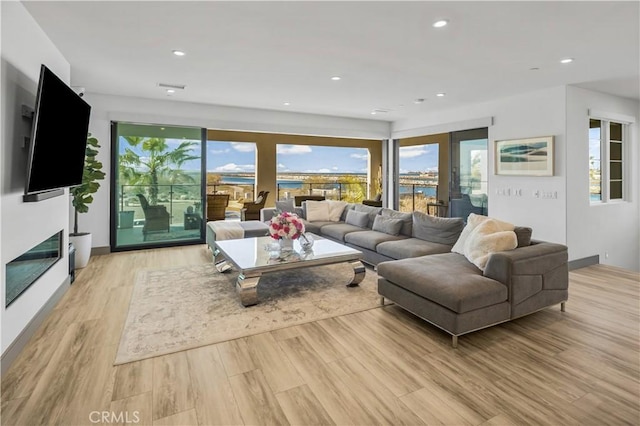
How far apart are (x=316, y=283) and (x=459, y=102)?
13.8ft

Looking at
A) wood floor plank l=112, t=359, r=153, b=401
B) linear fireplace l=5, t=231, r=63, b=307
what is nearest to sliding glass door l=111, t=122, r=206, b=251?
linear fireplace l=5, t=231, r=63, b=307

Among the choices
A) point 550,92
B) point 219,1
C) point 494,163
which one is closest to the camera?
point 219,1

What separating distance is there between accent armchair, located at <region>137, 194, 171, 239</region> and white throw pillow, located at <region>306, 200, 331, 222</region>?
2.62m

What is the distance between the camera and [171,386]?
2.15m

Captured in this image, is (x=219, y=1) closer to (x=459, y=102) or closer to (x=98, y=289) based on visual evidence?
(x=98, y=289)

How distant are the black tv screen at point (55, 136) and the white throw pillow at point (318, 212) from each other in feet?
12.7

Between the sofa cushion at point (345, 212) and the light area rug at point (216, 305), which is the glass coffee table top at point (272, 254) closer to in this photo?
the light area rug at point (216, 305)

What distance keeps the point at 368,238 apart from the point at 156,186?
3.94 m

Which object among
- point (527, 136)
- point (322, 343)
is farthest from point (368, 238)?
point (527, 136)

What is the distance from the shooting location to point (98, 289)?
4.03 metres

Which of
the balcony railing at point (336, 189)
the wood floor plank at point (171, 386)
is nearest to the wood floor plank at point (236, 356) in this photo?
the wood floor plank at point (171, 386)

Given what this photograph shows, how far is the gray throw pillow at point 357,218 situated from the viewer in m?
5.87

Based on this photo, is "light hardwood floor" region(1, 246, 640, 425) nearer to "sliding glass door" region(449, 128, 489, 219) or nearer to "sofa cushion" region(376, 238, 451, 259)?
"sofa cushion" region(376, 238, 451, 259)

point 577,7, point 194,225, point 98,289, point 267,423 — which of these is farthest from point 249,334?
point 194,225
